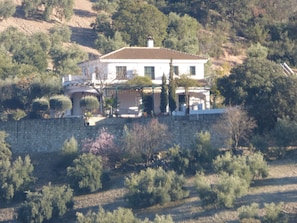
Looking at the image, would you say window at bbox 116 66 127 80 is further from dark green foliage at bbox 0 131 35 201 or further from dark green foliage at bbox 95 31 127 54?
dark green foliage at bbox 95 31 127 54

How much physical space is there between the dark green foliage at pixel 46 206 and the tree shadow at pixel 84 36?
43947 millimetres

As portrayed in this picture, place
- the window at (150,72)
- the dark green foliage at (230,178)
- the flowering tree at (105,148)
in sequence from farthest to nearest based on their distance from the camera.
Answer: the window at (150,72) → the flowering tree at (105,148) → the dark green foliage at (230,178)

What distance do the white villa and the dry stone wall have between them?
4.40m

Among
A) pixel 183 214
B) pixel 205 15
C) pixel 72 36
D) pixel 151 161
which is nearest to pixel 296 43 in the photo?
pixel 205 15

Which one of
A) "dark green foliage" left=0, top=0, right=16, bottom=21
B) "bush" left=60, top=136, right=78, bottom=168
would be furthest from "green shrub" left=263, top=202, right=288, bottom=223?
"dark green foliage" left=0, top=0, right=16, bottom=21

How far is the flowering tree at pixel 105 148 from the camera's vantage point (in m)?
58.9

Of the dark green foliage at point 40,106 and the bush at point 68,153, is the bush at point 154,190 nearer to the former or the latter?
the bush at point 68,153

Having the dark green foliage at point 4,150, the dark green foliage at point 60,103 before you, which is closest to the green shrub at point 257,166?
the dark green foliage at point 4,150

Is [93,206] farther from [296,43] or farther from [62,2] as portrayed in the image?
[62,2]

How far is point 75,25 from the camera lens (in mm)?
104500

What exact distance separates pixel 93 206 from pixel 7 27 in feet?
154

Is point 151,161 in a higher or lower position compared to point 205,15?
lower

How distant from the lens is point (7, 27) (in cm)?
9900

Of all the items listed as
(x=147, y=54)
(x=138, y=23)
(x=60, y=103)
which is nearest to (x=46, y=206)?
(x=60, y=103)
